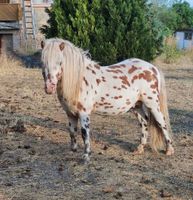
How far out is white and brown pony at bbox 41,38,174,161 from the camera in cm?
607

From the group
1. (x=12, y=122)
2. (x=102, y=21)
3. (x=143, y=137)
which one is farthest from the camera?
(x=102, y=21)

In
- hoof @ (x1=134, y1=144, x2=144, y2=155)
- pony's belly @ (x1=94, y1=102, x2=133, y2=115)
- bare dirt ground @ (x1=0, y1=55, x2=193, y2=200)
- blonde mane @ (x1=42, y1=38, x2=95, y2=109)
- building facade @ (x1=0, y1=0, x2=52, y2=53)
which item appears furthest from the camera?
building facade @ (x1=0, y1=0, x2=52, y2=53)

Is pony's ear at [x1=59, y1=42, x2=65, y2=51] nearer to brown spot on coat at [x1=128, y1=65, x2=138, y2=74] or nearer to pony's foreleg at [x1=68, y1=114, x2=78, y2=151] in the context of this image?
pony's foreleg at [x1=68, y1=114, x2=78, y2=151]

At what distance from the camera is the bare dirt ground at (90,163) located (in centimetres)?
536

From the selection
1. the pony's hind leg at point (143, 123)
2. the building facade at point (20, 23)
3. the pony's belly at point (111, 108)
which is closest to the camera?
the pony's belly at point (111, 108)

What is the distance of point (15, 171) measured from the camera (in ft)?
20.0

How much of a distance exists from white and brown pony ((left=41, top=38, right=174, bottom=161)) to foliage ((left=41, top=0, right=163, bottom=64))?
475 inches

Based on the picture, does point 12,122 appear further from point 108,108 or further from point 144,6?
point 144,6

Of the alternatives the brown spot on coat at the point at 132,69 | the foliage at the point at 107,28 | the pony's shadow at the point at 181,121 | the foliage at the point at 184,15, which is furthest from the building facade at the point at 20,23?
the foliage at the point at 184,15

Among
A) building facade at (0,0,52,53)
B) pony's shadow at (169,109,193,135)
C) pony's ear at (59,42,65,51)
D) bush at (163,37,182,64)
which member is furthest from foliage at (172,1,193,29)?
pony's ear at (59,42,65,51)

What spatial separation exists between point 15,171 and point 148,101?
2059 millimetres

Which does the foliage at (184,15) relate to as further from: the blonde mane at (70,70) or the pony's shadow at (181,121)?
the blonde mane at (70,70)

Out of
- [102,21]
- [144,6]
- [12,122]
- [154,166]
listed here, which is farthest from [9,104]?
[144,6]

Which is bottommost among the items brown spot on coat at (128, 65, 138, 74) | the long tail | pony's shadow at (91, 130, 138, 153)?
pony's shadow at (91, 130, 138, 153)
